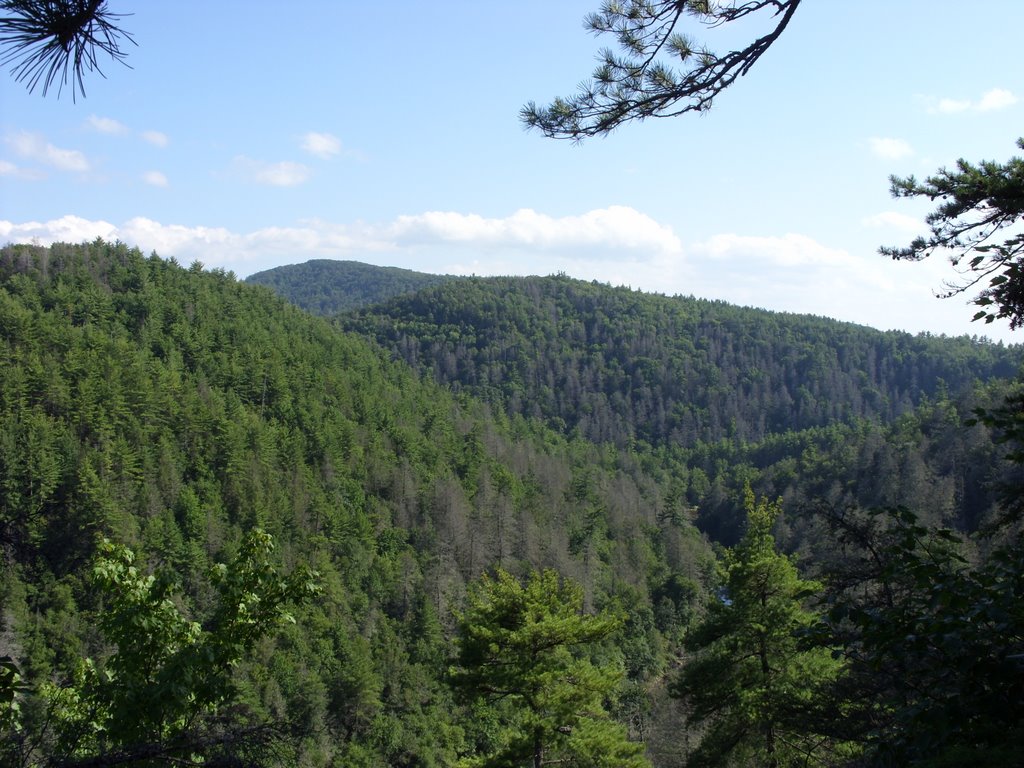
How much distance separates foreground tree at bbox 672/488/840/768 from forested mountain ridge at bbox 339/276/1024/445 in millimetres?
102372

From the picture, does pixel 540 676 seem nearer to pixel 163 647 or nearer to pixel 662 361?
pixel 163 647

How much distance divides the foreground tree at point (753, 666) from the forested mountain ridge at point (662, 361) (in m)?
102

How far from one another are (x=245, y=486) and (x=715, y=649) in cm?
4321

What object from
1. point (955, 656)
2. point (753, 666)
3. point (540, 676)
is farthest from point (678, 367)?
point (955, 656)

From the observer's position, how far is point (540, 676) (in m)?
9.20

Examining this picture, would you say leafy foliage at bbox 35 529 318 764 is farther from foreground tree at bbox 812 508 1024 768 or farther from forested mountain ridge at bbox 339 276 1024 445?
forested mountain ridge at bbox 339 276 1024 445

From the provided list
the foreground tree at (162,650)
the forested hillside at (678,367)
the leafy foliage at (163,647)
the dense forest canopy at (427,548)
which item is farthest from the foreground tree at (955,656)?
the forested hillside at (678,367)

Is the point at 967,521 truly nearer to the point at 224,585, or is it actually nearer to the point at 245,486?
the point at 245,486

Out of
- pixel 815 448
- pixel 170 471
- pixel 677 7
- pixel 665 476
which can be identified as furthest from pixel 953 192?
pixel 665 476

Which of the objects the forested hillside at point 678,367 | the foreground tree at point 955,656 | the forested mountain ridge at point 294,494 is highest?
the forested hillside at point 678,367

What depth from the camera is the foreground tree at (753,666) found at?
28.4ft

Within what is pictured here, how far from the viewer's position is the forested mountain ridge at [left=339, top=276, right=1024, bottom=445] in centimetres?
11550

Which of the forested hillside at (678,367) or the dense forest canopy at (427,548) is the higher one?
the forested hillside at (678,367)

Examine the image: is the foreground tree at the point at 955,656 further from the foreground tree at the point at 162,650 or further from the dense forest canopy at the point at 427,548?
the foreground tree at the point at 162,650
